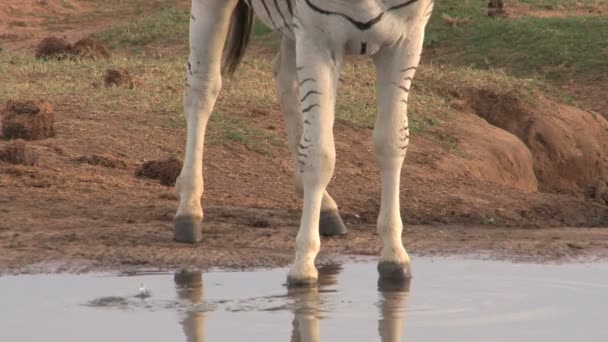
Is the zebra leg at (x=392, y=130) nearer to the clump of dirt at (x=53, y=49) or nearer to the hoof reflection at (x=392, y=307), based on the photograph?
the hoof reflection at (x=392, y=307)

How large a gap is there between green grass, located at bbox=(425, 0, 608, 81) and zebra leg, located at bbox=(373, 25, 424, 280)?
30.8 feet

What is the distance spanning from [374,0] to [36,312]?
2.08m

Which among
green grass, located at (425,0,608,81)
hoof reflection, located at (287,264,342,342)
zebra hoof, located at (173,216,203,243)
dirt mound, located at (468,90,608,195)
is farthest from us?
green grass, located at (425,0,608,81)

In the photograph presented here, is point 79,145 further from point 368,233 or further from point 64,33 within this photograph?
point 64,33

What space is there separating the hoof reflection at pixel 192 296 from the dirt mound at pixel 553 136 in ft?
21.1

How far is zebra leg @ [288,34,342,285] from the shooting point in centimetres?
653

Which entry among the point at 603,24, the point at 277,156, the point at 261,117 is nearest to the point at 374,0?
the point at 277,156

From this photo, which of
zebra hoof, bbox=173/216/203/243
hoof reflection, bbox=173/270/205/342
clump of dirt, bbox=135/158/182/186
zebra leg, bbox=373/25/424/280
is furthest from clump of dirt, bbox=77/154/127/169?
zebra leg, bbox=373/25/424/280

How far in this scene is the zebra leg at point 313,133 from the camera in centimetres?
653

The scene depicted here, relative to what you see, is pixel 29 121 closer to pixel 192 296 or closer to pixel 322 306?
pixel 192 296

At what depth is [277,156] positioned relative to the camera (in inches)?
410

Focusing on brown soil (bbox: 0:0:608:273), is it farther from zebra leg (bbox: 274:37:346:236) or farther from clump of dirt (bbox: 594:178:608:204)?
zebra leg (bbox: 274:37:346:236)

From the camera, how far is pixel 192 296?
6.51 metres

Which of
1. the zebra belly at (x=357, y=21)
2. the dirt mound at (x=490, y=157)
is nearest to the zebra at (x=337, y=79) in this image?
the zebra belly at (x=357, y=21)
